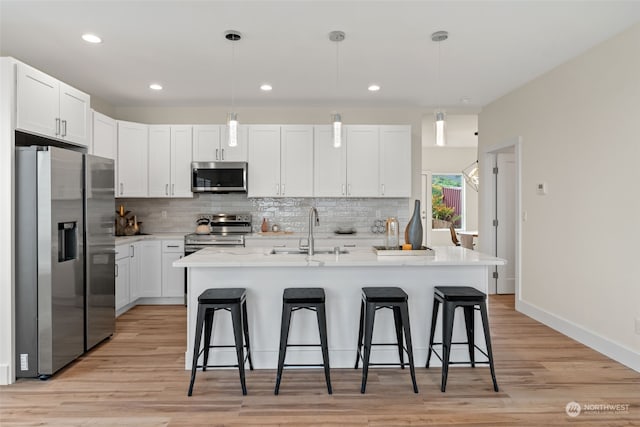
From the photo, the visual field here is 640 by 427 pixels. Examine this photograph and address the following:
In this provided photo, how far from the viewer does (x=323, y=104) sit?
5355 millimetres

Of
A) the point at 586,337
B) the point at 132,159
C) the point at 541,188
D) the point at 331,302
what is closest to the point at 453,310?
the point at 331,302

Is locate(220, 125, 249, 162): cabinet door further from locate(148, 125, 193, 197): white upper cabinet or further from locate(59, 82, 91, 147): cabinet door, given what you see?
locate(59, 82, 91, 147): cabinet door

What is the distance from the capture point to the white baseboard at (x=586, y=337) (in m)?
3.06

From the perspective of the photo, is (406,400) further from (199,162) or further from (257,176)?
(199,162)

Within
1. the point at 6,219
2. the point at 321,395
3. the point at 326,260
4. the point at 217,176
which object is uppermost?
the point at 217,176

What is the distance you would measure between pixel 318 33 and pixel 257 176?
240 cm

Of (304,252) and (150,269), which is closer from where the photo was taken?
(304,252)

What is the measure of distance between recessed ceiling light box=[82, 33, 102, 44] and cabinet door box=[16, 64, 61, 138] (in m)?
0.45

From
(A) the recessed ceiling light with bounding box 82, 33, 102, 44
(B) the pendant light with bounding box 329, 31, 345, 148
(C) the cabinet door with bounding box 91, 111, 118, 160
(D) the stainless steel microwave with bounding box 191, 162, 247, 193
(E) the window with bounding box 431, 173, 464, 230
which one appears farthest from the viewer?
(E) the window with bounding box 431, 173, 464, 230

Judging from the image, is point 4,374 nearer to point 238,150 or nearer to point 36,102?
point 36,102

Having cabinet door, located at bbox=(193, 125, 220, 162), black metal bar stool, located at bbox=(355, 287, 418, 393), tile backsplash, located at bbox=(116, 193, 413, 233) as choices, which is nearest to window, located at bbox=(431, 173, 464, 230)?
tile backsplash, located at bbox=(116, 193, 413, 233)

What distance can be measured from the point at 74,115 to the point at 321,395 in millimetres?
3097

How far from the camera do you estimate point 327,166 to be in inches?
206

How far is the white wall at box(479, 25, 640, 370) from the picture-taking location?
3.11 metres
